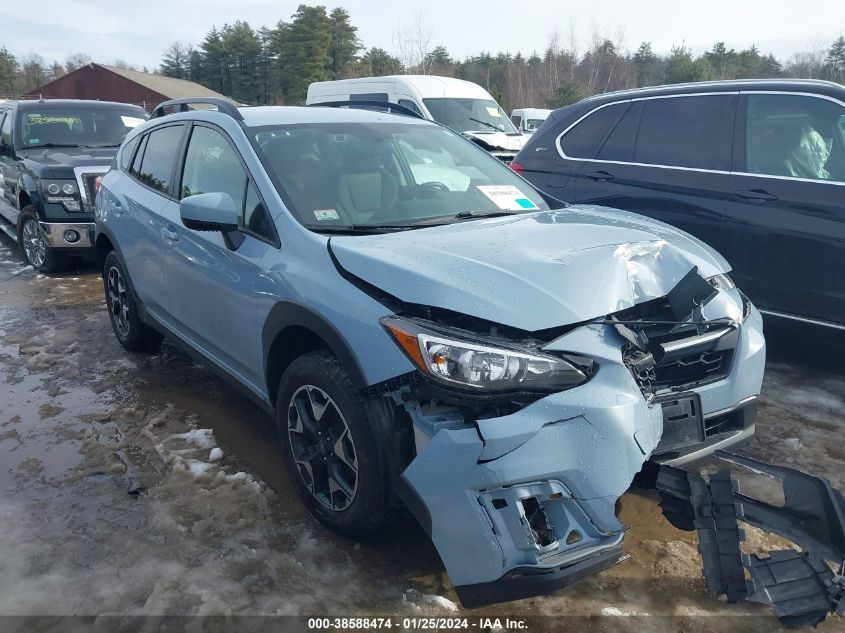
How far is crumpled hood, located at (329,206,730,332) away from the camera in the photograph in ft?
7.65

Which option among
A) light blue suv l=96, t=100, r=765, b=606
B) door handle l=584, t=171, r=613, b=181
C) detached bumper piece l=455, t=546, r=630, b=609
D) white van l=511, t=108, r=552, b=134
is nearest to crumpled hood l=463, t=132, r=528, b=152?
door handle l=584, t=171, r=613, b=181

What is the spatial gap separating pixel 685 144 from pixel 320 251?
3195 mm

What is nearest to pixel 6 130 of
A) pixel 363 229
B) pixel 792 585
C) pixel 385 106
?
pixel 385 106

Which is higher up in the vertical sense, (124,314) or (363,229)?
(363,229)

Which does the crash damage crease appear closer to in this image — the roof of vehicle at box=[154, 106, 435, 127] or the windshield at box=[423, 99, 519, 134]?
the roof of vehicle at box=[154, 106, 435, 127]

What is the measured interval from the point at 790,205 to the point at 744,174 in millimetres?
386

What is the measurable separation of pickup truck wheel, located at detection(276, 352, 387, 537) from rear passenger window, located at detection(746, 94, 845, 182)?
3.35 m

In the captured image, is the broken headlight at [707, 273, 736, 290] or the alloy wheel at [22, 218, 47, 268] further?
the alloy wheel at [22, 218, 47, 268]

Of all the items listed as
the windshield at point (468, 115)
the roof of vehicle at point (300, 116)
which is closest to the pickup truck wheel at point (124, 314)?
the roof of vehicle at point (300, 116)

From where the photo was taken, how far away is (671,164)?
4.84 metres

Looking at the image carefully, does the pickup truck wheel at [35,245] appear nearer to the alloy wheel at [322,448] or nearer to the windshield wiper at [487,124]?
the alloy wheel at [322,448]

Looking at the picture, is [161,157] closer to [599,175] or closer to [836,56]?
[599,175]

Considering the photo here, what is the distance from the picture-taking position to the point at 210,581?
8.59 ft

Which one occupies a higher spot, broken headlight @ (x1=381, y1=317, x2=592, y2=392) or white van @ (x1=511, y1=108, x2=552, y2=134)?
white van @ (x1=511, y1=108, x2=552, y2=134)
